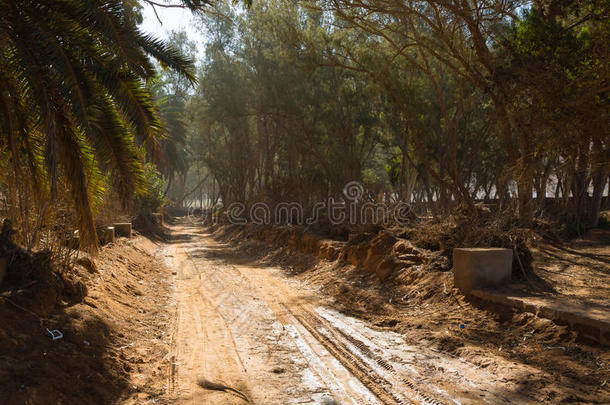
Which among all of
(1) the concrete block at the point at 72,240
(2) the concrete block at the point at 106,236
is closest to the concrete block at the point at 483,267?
(1) the concrete block at the point at 72,240

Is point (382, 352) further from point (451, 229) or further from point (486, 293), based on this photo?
point (451, 229)

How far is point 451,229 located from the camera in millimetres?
10883

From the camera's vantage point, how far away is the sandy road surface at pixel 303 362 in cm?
505

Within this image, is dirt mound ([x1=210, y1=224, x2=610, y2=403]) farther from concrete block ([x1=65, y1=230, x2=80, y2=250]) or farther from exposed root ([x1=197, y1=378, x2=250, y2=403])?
concrete block ([x1=65, y1=230, x2=80, y2=250])

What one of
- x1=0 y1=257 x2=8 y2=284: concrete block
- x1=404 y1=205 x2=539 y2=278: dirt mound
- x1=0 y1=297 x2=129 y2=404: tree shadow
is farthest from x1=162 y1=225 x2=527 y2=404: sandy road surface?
x1=404 y1=205 x2=539 y2=278: dirt mound

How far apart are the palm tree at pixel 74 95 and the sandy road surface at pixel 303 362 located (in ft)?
8.29

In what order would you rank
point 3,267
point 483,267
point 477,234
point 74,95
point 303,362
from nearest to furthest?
point 303,362 → point 3,267 → point 74,95 → point 483,267 → point 477,234

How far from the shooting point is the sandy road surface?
16.6ft

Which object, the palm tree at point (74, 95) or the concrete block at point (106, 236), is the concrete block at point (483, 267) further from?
the concrete block at point (106, 236)

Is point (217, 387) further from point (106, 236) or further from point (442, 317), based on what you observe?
point (106, 236)

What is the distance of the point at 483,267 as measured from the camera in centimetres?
848

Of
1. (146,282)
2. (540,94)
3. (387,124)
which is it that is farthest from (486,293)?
(387,124)

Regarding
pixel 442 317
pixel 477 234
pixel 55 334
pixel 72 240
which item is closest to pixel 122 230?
pixel 72 240

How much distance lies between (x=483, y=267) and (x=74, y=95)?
7.22m
